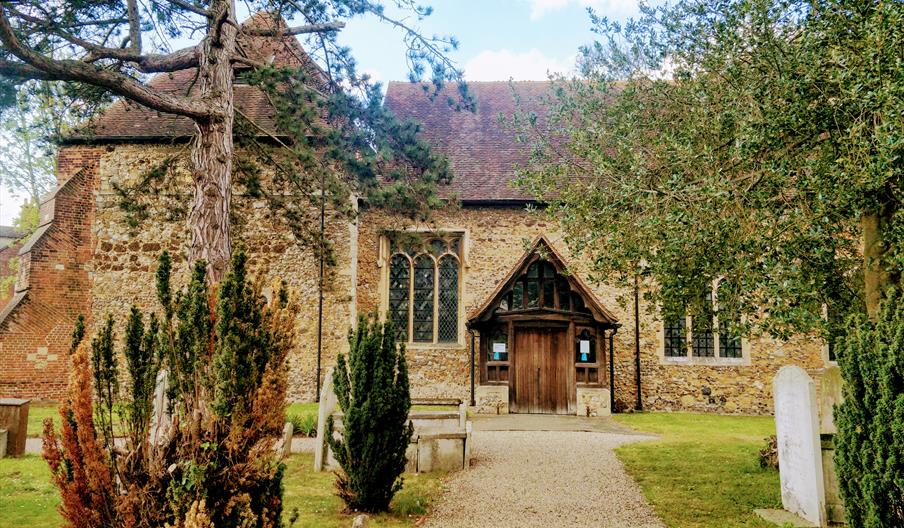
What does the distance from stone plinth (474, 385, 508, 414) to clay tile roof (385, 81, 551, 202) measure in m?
5.26

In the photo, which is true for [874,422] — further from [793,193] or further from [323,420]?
[323,420]

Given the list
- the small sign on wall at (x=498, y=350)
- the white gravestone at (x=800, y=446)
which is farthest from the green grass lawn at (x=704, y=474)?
the small sign on wall at (x=498, y=350)

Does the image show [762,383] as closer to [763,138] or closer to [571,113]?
[571,113]

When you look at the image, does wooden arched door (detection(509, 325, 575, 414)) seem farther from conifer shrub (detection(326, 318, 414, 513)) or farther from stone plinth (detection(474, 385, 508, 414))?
conifer shrub (detection(326, 318, 414, 513))

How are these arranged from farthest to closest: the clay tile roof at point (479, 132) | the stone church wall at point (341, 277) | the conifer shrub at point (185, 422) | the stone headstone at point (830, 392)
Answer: the clay tile roof at point (479, 132) → the stone church wall at point (341, 277) → the stone headstone at point (830, 392) → the conifer shrub at point (185, 422)

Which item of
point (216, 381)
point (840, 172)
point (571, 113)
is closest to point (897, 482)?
point (840, 172)

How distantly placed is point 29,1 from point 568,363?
13203 millimetres

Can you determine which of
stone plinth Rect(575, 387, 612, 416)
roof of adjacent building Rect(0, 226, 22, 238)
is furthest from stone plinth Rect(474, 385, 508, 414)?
roof of adjacent building Rect(0, 226, 22, 238)

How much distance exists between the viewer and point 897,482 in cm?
428

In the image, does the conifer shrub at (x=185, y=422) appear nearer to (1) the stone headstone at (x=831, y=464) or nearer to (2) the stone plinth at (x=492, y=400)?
(1) the stone headstone at (x=831, y=464)

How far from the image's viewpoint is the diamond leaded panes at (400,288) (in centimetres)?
1798

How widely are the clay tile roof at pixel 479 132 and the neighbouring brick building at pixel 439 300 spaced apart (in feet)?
0.39

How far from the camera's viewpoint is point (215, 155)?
30.1ft

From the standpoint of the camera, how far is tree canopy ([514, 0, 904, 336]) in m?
6.00
